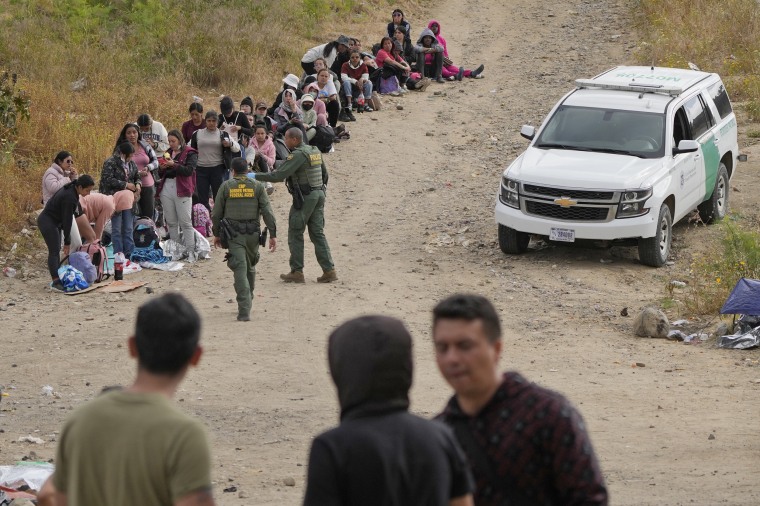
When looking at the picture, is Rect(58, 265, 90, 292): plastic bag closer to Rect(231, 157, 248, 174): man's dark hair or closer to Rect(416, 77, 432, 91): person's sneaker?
Rect(231, 157, 248, 174): man's dark hair

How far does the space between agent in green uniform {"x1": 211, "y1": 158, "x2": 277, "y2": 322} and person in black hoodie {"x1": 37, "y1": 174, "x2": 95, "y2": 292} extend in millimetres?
1966

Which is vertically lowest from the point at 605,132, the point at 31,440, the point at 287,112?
the point at 31,440

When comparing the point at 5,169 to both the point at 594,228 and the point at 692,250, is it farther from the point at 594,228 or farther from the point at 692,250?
Answer: the point at 692,250

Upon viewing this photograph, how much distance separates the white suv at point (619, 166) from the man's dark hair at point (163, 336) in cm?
1109

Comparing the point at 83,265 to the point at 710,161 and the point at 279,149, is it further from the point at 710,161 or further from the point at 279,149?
the point at 710,161

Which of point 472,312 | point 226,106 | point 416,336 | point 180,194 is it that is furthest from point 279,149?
point 472,312

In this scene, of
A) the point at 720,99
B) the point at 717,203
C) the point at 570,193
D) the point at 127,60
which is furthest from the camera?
the point at 127,60

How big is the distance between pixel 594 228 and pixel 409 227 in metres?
3.33

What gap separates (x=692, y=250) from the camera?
1554cm

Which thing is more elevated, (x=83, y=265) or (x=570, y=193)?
(x=570, y=193)

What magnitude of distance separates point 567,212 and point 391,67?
32.5 feet

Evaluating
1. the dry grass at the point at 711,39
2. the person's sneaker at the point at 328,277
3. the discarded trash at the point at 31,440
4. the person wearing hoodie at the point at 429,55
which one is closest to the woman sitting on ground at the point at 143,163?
the person's sneaker at the point at 328,277

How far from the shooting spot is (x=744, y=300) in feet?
38.4

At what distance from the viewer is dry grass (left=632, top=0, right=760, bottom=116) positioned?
2405cm
